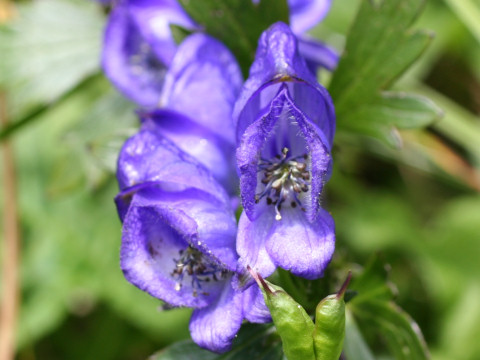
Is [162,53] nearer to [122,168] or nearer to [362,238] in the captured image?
[122,168]

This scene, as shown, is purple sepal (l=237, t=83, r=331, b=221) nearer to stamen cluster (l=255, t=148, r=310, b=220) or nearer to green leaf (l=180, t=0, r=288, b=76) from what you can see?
stamen cluster (l=255, t=148, r=310, b=220)

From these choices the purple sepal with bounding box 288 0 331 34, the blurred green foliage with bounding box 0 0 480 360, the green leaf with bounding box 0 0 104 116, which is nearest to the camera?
the purple sepal with bounding box 288 0 331 34

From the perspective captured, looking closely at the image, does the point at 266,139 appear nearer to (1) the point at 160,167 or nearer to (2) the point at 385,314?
(1) the point at 160,167

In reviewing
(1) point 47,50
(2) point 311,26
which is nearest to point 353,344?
(2) point 311,26

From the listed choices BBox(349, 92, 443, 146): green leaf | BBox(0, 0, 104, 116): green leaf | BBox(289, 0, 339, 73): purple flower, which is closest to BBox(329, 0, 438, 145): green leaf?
BBox(349, 92, 443, 146): green leaf

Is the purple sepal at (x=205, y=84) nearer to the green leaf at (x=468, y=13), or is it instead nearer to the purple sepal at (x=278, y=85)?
the purple sepal at (x=278, y=85)

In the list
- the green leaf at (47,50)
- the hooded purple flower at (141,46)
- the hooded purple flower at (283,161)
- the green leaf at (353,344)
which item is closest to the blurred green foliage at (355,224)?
the green leaf at (47,50)

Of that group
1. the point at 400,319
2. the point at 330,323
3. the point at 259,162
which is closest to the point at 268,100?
the point at 259,162

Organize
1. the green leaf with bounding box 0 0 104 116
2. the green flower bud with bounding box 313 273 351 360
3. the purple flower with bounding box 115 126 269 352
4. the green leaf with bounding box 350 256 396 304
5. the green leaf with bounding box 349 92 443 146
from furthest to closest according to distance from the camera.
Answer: the green leaf with bounding box 0 0 104 116 → the green leaf with bounding box 349 92 443 146 → the green leaf with bounding box 350 256 396 304 → the purple flower with bounding box 115 126 269 352 → the green flower bud with bounding box 313 273 351 360
